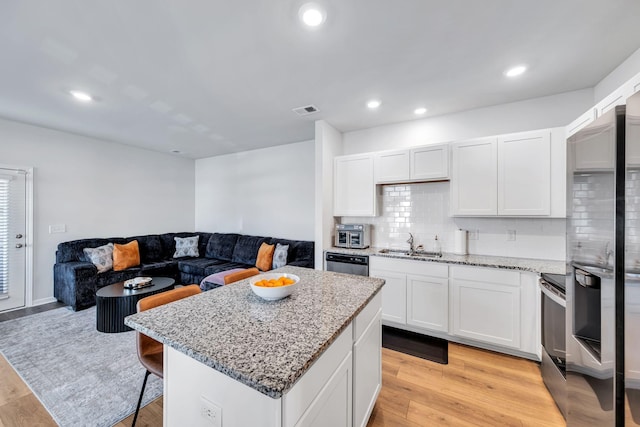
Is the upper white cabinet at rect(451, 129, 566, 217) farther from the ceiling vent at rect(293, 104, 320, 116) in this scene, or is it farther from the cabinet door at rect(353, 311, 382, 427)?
the cabinet door at rect(353, 311, 382, 427)

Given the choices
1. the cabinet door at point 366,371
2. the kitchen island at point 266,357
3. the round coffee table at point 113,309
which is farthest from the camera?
the round coffee table at point 113,309

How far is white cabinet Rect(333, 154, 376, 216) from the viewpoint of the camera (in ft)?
11.1

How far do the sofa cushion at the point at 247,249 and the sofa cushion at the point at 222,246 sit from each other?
0.14 metres

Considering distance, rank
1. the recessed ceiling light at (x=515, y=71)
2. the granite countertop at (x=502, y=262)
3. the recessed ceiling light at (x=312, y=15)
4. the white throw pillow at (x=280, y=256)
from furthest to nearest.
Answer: the white throw pillow at (x=280, y=256) < the granite countertop at (x=502, y=262) < the recessed ceiling light at (x=515, y=71) < the recessed ceiling light at (x=312, y=15)

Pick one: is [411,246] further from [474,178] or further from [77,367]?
[77,367]

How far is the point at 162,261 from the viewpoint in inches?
183

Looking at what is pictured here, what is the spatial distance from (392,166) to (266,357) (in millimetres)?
2821

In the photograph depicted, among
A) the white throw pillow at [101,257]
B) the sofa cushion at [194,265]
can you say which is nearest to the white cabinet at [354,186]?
the sofa cushion at [194,265]

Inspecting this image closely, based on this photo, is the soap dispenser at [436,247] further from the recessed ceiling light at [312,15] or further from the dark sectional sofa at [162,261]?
the recessed ceiling light at [312,15]

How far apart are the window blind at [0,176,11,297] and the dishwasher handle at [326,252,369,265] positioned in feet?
→ 14.5

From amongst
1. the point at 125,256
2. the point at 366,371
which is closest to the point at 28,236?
the point at 125,256

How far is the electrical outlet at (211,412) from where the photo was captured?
3.08 feet

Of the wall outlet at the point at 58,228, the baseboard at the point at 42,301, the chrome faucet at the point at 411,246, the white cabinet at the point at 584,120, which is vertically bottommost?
the baseboard at the point at 42,301

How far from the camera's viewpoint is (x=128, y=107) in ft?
9.96
